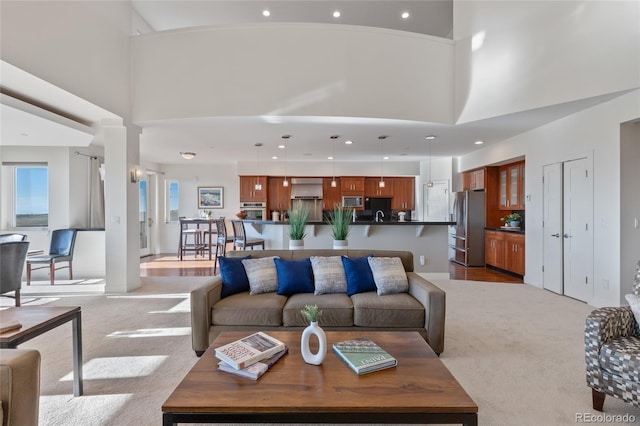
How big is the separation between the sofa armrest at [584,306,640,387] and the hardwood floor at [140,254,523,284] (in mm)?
3867

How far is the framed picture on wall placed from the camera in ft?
29.9

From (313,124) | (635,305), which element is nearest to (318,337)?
(635,305)

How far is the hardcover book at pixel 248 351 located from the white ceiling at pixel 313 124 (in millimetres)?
3486

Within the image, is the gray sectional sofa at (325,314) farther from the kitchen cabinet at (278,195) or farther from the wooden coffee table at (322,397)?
the kitchen cabinet at (278,195)

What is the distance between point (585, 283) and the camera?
4.28 m

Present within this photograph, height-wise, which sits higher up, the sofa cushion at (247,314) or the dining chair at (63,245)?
the dining chair at (63,245)

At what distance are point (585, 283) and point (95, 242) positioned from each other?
7889mm

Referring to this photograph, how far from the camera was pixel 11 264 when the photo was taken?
12.1 ft

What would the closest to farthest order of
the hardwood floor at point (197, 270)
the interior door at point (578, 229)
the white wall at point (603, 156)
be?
1. the white wall at point (603, 156)
2. the interior door at point (578, 229)
3. the hardwood floor at point (197, 270)

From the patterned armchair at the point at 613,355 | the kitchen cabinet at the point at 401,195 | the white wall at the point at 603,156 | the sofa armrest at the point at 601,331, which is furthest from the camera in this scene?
the kitchen cabinet at the point at 401,195

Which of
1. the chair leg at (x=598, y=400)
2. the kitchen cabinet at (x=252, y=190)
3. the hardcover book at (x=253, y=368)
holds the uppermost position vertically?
the kitchen cabinet at (x=252, y=190)

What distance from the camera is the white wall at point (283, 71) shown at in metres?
4.41

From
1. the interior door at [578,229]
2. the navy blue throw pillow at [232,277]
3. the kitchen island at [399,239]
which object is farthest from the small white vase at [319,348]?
the interior door at [578,229]

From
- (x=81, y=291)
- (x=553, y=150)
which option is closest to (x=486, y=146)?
(x=553, y=150)
